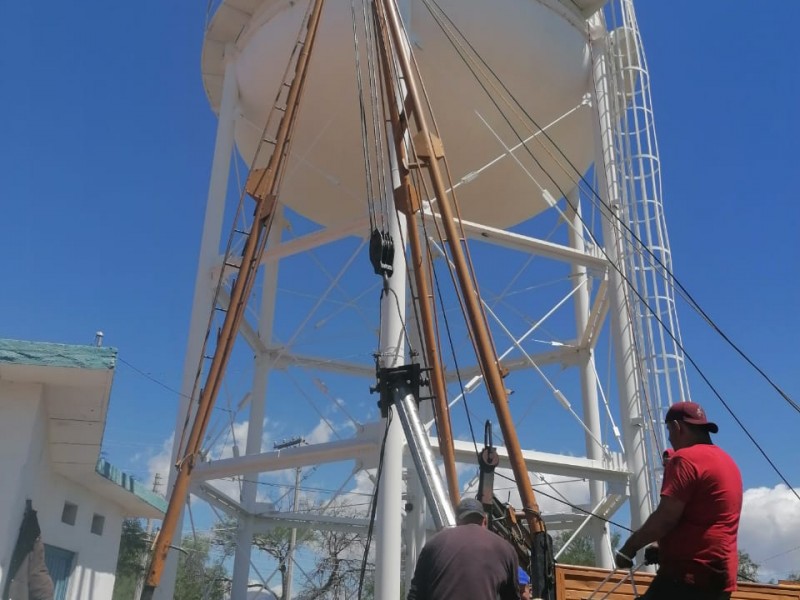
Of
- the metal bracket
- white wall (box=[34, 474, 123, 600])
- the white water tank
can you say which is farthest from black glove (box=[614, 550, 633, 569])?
the white water tank

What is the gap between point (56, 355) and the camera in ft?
21.1

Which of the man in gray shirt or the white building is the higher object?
the white building

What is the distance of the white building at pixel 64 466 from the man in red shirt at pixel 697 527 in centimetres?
469

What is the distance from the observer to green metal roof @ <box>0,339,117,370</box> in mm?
6410

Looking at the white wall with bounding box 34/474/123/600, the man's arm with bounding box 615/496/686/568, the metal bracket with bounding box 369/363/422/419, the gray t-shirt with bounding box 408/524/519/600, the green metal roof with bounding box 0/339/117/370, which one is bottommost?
the gray t-shirt with bounding box 408/524/519/600

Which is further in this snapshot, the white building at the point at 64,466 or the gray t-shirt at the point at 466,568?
the white building at the point at 64,466

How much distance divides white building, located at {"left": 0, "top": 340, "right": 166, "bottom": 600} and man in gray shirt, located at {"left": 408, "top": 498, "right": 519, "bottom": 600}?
13.2 feet

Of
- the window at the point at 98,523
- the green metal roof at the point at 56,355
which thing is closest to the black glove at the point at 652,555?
→ the green metal roof at the point at 56,355

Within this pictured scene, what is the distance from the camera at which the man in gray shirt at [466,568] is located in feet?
10.4

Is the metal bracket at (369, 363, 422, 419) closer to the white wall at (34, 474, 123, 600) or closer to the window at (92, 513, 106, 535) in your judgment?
the white wall at (34, 474, 123, 600)

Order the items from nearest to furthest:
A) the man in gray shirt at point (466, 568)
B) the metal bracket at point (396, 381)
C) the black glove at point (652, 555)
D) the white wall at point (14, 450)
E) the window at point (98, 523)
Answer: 1. the man in gray shirt at point (466, 568)
2. the black glove at point (652, 555)
3. the metal bracket at point (396, 381)
4. the white wall at point (14, 450)
5. the window at point (98, 523)

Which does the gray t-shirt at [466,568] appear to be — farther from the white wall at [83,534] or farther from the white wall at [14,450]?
the white wall at [83,534]

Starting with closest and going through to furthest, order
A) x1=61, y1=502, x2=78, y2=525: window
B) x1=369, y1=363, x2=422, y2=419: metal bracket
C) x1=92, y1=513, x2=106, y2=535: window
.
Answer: x1=369, y1=363, x2=422, y2=419: metal bracket → x1=61, y1=502, x2=78, y2=525: window → x1=92, y1=513, x2=106, y2=535: window

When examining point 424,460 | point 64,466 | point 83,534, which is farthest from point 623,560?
point 83,534
